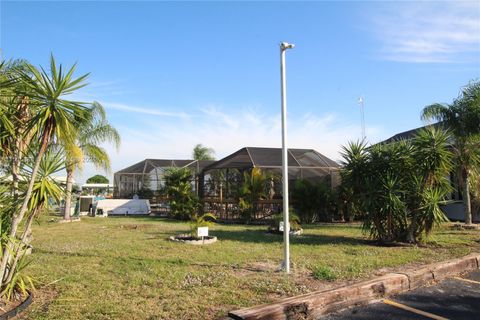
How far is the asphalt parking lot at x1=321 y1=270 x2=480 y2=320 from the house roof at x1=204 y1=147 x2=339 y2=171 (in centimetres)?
1244

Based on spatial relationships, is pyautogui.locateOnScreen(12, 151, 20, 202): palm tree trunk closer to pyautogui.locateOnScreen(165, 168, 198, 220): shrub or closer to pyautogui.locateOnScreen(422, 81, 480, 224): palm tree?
pyautogui.locateOnScreen(422, 81, 480, 224): palm tree

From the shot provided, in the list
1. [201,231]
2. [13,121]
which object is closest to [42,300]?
[13,121]

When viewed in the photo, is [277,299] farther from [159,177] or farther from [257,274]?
[159,177]

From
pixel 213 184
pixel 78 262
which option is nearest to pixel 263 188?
pixel 213 184

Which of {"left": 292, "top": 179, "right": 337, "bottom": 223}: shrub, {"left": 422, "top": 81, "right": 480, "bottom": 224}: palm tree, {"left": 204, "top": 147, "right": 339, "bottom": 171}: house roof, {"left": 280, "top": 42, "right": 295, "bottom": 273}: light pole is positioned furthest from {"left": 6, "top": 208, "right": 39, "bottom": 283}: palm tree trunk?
{"left": 204, "top": 147, "right": 339, "bottom": 171}: house roof

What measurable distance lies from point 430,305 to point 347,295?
3.77 ft

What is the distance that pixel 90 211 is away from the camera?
24.2 metres

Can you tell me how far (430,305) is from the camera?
18.5 feet

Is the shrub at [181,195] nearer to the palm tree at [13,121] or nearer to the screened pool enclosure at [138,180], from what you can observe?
the screened pool enclosure at [138,180]

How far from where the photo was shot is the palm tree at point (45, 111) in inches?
197

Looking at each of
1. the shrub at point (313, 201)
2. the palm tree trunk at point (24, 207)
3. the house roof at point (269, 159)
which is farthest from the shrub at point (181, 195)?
the palm tree trunk at point (24, 207)

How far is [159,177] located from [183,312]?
24.4 m

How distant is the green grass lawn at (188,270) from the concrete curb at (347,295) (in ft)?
1.42

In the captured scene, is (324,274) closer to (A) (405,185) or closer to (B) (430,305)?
(B) (430,305)
